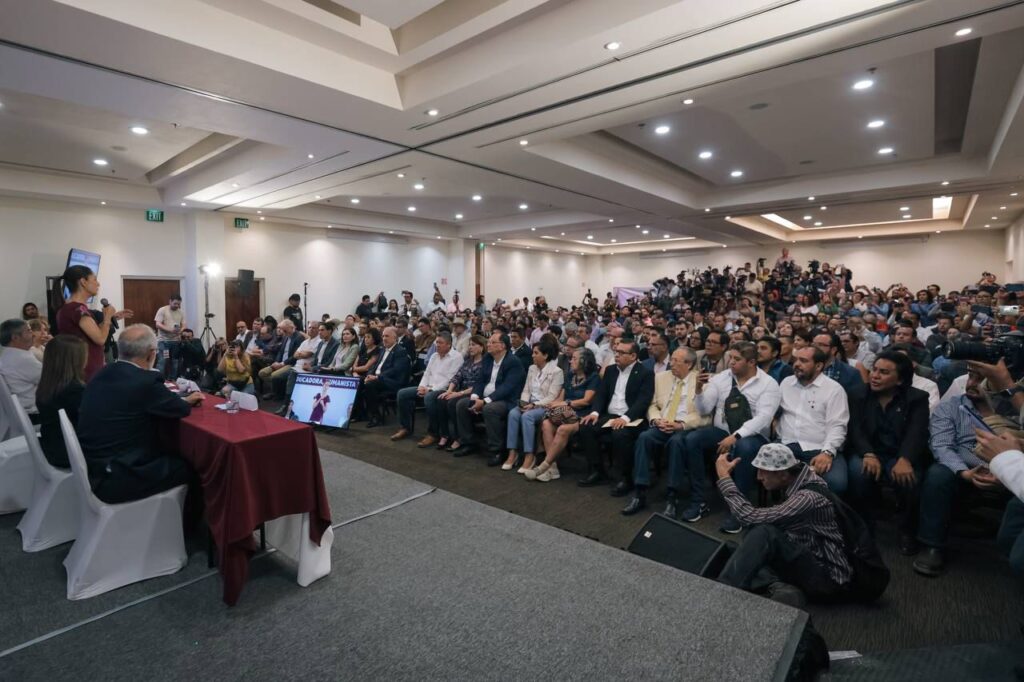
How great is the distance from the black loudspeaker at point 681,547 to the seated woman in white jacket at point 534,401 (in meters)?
1.60

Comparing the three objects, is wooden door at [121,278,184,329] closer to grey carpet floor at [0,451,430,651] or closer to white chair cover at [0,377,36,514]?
white chair cover at [0,377,36,514]

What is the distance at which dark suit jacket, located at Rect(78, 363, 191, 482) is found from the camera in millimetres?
2508

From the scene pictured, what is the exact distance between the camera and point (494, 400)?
4789 mm

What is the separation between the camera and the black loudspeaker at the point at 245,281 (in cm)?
1074

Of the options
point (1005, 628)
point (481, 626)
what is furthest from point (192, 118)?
point (1005, 628)

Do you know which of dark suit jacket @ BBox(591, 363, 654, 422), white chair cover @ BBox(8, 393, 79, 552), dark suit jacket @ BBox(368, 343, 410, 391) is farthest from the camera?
dark suit jacket @ BBox(368, 343, 410, 391)

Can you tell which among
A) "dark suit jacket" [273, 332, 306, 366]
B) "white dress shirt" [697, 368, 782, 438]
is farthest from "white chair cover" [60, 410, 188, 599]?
"dark suit jacket" [273, 332, 306, 366]

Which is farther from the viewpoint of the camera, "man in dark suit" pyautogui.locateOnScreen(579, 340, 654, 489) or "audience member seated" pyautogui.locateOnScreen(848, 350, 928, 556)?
"man in dark suit" pyautogui.locateOnScreen(579, 340, 654, 489)

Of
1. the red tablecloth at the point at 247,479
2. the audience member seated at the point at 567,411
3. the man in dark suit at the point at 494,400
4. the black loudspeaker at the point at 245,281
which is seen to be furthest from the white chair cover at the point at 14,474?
the black loudspeaker at the point at 245,281

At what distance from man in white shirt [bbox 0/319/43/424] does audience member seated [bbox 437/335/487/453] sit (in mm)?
3104

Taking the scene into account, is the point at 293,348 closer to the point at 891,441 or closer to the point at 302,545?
the point at 302,545

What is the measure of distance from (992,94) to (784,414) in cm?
442

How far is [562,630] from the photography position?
219cm

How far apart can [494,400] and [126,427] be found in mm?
2845
